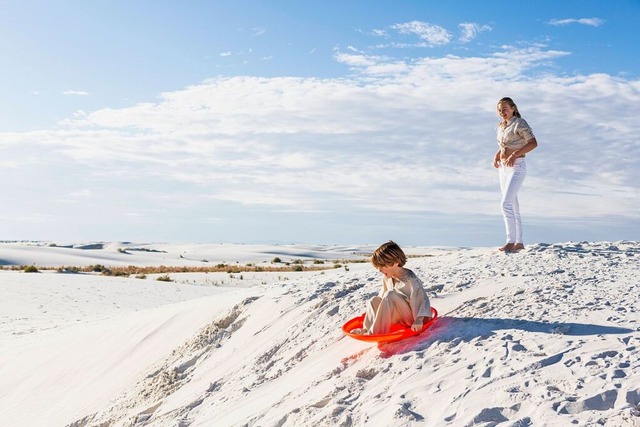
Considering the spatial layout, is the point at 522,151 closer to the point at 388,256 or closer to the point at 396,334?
the point at 388,256

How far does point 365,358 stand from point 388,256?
85 cm

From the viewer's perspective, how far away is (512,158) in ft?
26.9

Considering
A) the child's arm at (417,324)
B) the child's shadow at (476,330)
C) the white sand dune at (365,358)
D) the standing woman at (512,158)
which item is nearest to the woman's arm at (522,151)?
the standing woman at (512,158)

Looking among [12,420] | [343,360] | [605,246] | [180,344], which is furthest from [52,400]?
[605,246]

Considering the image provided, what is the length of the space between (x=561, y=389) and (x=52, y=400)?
6066mm

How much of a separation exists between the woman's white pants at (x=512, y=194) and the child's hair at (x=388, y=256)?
3.08 meters

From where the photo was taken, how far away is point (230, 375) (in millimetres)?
6680

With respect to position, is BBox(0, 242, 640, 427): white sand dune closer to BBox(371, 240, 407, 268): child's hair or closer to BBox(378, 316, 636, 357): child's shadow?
BBox(378, 316, 636, 357): child's shadow

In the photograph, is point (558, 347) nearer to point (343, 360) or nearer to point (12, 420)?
point (343, 360)

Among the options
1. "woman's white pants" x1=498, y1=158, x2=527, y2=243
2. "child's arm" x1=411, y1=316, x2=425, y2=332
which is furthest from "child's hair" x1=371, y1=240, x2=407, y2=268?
"woman's white pants" x1=498, y1=158, x2=527, y2=243

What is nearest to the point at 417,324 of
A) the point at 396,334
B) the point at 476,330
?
the point at 396,334

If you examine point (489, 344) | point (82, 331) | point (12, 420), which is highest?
point (489, 344)

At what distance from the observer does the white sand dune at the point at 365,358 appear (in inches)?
175

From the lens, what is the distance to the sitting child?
218 inches
